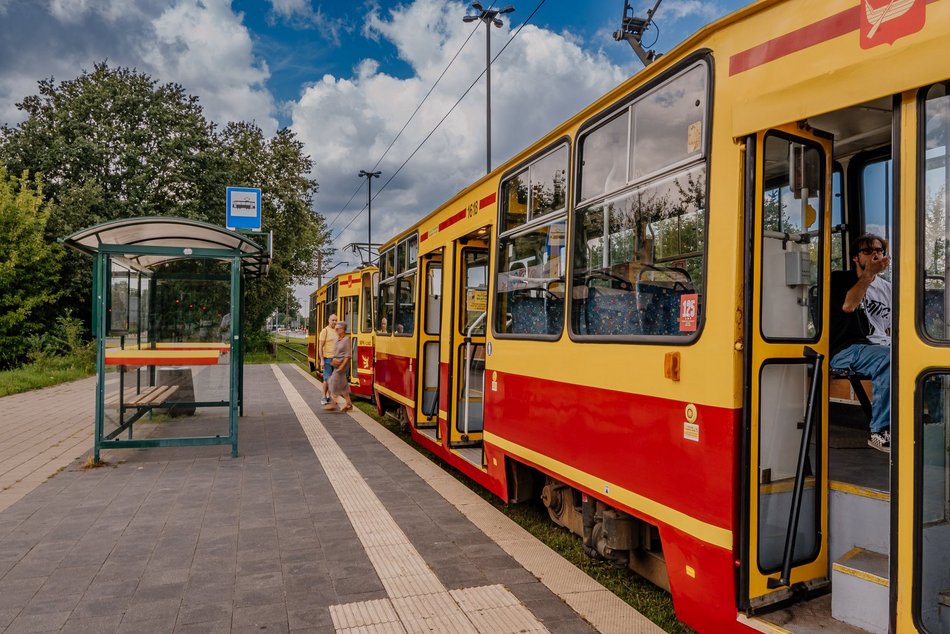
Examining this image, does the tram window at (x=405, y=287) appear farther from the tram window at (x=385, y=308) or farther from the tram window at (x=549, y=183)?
the tram window at (x=549, y=183)

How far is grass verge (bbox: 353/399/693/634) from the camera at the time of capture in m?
3.86

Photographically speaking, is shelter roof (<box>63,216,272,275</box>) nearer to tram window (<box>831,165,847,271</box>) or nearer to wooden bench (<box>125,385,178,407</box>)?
wooden bench (<box>125,385,178,407</box>)

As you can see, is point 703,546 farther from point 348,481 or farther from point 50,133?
point 50,133

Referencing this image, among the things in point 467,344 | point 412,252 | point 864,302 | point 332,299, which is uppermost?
point 412,252

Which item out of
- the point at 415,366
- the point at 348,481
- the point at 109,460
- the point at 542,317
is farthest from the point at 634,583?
the point at 109,460

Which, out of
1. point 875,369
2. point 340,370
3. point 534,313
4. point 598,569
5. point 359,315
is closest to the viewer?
point 875,369

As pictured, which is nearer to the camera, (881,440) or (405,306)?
(881,440)

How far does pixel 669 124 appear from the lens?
3.52 meters

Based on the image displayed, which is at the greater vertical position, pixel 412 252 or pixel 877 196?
pixel 412 252

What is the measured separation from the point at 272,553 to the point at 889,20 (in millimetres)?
4533

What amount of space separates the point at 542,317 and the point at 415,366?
3713 millimetres

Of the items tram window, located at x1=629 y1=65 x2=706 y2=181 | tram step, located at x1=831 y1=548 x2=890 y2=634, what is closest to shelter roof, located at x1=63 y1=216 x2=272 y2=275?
tram window, located at x1=629 y1=65 x2=706 y2=181

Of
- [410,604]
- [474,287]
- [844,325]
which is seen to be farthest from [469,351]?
[844,325]

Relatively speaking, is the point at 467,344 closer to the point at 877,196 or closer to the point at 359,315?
the point at 877,196
